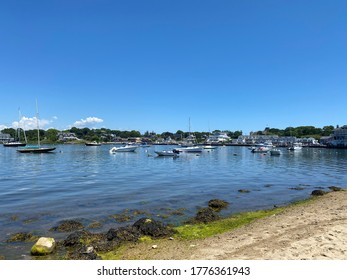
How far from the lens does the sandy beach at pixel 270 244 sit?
9484mm

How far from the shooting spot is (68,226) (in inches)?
628

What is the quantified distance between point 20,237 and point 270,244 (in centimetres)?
1199

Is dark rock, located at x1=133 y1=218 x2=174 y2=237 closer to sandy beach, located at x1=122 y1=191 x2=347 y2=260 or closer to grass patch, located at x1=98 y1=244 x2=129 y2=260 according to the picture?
sandy beach, located at x1=122 y1=191 x2=347 y2=260

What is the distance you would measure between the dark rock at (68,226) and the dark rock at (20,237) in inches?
59.4

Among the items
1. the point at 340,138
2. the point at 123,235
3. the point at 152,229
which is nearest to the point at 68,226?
the point at 123,235

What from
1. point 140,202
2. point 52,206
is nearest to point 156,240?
point 140,202

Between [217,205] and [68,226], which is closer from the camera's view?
[68,226]

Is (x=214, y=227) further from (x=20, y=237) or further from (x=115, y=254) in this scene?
(x=20, y=237)

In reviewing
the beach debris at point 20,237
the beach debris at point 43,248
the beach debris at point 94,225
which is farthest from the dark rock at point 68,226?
the beach debris at point 43,248

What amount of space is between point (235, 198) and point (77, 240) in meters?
15.7

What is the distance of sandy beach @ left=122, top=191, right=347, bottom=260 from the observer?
31.1 ft

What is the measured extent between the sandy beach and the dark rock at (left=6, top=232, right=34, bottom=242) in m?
5.83

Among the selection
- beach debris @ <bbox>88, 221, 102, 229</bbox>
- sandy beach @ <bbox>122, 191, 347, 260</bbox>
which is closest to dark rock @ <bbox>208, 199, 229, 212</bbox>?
sandy beach @ <bbox>122, 191, 347, 260</bbox>

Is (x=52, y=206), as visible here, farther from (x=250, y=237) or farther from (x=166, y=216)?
(x=250, y=237)
